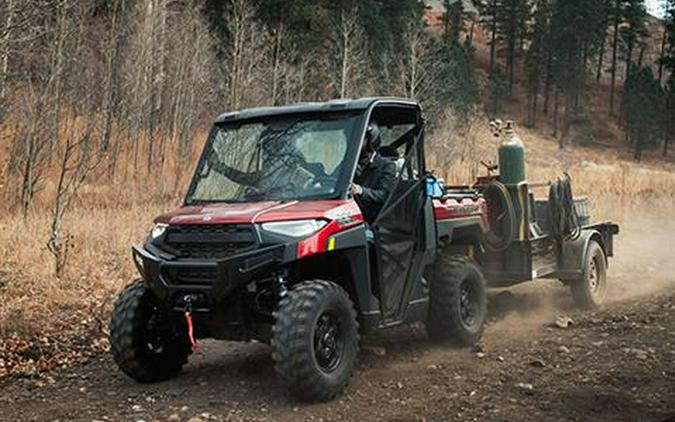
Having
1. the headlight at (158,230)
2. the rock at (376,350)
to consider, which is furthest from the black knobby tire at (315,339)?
the rock at (376,350)

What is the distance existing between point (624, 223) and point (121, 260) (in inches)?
523

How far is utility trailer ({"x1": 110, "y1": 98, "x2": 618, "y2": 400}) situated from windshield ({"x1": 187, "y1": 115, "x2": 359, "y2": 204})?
0.03 feet

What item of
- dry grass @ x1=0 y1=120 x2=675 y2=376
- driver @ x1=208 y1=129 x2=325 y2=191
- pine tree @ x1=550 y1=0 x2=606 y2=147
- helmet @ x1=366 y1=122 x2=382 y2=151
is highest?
pine tree @ x1=550 y1=0 x2=606 y2=147

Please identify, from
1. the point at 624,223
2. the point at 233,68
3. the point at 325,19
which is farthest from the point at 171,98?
the point at 624,223

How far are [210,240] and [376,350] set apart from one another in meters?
2.44

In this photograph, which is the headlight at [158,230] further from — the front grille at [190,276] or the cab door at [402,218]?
the cab door at [402,218]

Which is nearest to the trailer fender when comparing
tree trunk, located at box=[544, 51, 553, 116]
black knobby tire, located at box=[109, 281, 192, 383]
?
black knobby tire, located at box=[109, 281, 192, 383]

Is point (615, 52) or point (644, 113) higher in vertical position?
point (615, 52)

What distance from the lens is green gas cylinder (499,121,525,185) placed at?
9383mm

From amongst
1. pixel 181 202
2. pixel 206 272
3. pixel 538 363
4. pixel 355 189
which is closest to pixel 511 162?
pixel 538 363

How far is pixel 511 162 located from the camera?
943 centimetres

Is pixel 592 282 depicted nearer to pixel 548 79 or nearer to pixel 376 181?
pixel 376 181

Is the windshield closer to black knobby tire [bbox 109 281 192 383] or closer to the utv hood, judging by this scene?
the utv hood

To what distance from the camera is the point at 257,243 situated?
5.75m
